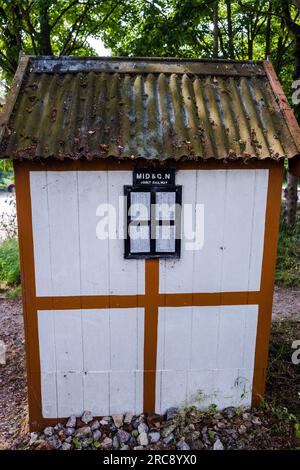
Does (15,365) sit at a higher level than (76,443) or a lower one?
higher

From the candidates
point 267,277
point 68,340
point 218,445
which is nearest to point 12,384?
point 68,340

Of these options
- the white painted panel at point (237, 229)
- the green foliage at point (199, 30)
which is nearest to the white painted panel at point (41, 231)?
the white painted panel at point (237, 229)

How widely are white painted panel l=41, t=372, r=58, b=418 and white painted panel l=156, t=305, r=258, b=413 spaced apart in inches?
44.5

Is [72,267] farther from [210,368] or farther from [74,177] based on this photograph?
[210,368]

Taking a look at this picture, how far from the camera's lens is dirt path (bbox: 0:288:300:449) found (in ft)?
14.7

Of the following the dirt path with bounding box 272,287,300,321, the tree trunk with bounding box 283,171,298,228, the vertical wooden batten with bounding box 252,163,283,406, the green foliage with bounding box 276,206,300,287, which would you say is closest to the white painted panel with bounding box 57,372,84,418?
the vertical wooden batten with bounding box 252,163,283,406

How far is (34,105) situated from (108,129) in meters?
0.84

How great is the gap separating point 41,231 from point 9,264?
593 centimetres

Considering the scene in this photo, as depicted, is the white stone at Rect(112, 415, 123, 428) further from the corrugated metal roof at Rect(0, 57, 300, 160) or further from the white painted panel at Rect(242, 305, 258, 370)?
the corrugated metal roof at Rect(0, 57, 300, 160)

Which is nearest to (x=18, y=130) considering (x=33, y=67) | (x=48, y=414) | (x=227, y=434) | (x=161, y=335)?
(x=33, y=67)

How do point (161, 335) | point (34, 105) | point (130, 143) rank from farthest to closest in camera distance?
point (161, 335)
point (34, 105)
point (130, 143)

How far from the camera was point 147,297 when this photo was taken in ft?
13.8

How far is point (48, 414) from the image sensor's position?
443 cm

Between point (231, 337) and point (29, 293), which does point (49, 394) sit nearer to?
point (29, 293)
